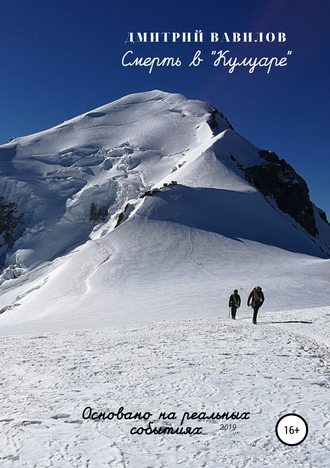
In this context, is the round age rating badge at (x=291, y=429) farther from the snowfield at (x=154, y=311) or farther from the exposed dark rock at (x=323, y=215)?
the exposed dark rock at (x=323, y=215)

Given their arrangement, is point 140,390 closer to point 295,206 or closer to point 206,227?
point 206,227

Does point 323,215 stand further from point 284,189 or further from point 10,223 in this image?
point 10,223

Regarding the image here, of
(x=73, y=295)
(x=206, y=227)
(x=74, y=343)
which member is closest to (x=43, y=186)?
(x=206, y=227)

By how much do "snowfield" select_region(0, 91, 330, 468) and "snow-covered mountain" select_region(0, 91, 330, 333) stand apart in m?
0.32

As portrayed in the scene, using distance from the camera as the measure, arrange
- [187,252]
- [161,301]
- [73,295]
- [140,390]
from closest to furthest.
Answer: [140,390], [161,301], [73,295], [187,252]

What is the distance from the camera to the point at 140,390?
8.74 m

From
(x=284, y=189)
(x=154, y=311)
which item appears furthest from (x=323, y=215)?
(x=154, y=311)

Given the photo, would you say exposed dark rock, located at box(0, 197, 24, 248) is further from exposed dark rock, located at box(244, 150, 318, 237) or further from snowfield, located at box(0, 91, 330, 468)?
exposed dark rock, located at box(244, 150, 318, 237)

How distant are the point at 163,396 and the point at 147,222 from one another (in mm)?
47404

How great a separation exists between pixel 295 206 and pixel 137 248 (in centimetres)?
5463

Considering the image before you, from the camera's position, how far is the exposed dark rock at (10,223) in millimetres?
86875

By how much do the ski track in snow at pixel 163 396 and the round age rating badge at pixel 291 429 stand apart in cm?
11

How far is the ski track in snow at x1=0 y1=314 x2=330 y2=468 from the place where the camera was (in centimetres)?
596

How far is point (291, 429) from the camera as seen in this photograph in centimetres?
653
